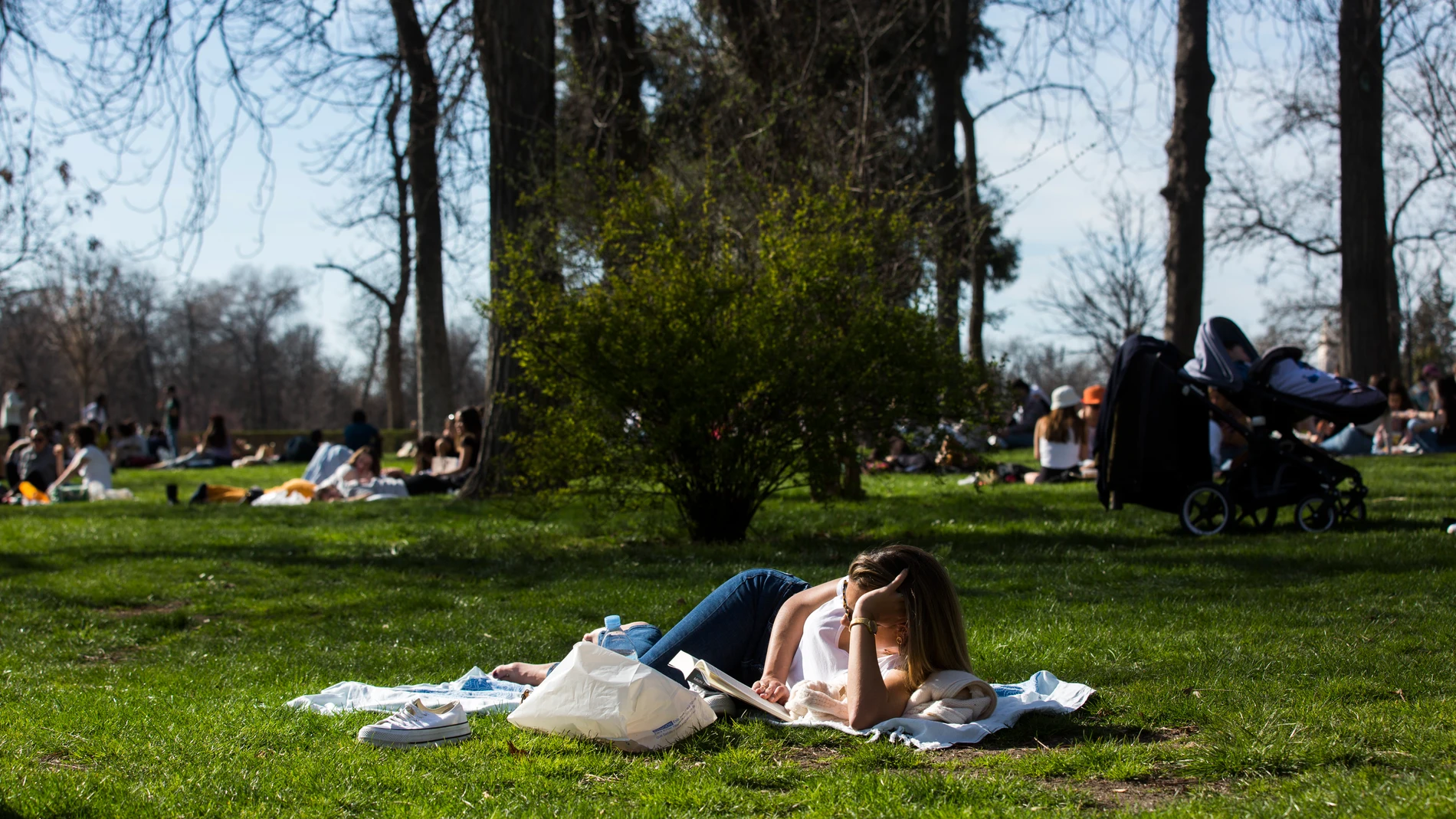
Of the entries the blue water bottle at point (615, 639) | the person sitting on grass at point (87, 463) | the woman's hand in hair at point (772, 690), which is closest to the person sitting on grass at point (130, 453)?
the person sitting on grass at point (87, 463)

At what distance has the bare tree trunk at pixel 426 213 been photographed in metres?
17.4

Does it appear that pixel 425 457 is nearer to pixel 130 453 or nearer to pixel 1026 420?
pixel 1026 420

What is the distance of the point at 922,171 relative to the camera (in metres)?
19.6

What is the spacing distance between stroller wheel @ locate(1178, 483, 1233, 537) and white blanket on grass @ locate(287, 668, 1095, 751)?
211 inches

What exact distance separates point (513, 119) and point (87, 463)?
877 cm

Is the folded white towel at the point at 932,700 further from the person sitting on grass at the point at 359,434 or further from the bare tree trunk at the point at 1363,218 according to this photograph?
the person sitting on grass at the point at 359,434

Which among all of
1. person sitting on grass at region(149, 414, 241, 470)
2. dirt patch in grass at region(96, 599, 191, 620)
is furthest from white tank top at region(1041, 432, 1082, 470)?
person sitting on grass at region(149, 414, 241, 470)

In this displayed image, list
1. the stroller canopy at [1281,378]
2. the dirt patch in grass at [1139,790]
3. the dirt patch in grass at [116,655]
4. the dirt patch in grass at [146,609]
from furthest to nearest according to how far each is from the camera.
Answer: the stroller canopy at [1281,378]
the dirt patch in grass at [146,609]
the dirt patch in grass at [116,655]
the dirt patch in grass at [1139,790]

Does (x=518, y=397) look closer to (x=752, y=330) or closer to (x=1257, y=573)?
(x=752, y=330)

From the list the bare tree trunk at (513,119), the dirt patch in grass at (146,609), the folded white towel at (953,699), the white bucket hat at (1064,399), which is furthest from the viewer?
the white bucket hat at (1064,399)

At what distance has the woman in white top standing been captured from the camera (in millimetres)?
16031

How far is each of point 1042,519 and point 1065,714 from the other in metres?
6.94

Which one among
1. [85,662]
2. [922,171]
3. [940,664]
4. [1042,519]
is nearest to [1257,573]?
[1042,519]

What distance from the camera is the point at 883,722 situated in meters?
4.50
